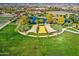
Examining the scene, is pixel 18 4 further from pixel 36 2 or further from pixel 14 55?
pixel 14 55

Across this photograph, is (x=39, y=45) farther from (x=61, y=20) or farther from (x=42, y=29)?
(x=61, y=20)

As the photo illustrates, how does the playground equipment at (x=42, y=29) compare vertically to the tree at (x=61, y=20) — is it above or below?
below

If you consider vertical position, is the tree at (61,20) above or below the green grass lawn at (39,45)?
above

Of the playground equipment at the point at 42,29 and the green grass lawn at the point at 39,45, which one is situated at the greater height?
the playground equipment at the point at 42,29

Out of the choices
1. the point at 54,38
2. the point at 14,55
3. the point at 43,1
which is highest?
the point at 43,1

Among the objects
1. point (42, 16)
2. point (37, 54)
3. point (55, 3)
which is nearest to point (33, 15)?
point (42, 16)

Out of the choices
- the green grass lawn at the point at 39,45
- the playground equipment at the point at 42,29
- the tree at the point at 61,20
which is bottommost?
the green grass lawn at the point at 39,45

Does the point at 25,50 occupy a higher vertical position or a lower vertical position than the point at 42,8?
lower
